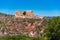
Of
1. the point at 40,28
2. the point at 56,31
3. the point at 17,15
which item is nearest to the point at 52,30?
the point at 56,31

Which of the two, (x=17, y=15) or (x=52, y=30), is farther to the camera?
(x=17, y=15)

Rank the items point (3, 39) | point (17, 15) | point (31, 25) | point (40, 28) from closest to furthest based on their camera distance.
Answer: point (3, 39) < point (40, 28) < point (31, 25) < point (17, 15)

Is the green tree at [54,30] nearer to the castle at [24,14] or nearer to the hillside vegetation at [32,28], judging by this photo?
the hillside vegetation at [32,28]

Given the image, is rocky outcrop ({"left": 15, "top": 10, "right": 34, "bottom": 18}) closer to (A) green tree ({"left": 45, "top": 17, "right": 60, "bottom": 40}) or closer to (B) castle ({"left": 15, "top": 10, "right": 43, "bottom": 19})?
(B) castle ({"left": 15, "top": 10, "right": 43, "bottom": 19})

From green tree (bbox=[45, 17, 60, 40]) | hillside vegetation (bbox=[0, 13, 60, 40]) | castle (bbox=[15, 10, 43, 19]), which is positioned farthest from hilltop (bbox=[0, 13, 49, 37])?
castle (bbox=[15, 10, 43, 19])

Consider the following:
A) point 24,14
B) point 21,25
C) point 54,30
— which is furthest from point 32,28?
point 24,14

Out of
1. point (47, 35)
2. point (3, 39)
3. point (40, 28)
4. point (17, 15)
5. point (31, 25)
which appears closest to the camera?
point (3, 39)

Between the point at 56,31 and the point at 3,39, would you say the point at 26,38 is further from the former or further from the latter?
the point at 56,31

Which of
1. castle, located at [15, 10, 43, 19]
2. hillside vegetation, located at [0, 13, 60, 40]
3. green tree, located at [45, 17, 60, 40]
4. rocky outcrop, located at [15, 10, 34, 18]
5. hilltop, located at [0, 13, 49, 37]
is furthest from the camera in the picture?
rocky outcrop, located at [15, 10, 34, 18]

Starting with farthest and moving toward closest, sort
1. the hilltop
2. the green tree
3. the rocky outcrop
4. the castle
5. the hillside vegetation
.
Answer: the rocky outcrop < the castle < the hilltop < the hillside vegetation < the green tree

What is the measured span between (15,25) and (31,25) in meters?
5.57

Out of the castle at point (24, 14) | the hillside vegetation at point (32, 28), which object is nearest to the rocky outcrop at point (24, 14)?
the castle at point (24, 14)

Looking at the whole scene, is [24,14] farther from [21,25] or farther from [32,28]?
[32,28]

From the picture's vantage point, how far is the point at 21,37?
86.0m
